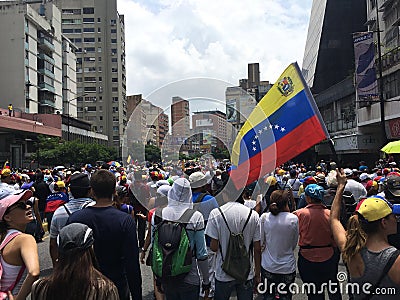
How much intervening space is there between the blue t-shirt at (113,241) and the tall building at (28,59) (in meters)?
57.8

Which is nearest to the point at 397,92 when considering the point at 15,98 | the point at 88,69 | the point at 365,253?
the point at 365,253

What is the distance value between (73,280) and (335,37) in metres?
48.6

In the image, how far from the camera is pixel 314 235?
4887 millimetres

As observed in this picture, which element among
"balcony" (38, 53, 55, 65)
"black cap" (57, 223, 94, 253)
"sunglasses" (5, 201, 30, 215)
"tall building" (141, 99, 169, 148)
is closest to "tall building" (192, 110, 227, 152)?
"tall building" (141, 99, 169, 148)

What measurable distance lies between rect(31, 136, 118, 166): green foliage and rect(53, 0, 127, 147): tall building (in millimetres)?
47999

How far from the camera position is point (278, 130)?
6262mm

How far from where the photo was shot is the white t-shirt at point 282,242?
4.85m

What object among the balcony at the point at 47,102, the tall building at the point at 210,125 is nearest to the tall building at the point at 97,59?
the balcony at the point at 47,102

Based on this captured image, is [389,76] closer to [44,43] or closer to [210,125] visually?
[210,125]

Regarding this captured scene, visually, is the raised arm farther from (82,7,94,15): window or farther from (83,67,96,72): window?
(82,7,94,15): window

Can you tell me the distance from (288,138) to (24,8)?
5899cm

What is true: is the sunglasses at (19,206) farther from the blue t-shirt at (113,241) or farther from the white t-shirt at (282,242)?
the white t-shirt at (282,242)

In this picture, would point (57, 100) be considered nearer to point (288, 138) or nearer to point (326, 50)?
point (326, 50)

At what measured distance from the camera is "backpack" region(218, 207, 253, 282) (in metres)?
4.43
